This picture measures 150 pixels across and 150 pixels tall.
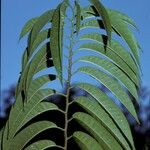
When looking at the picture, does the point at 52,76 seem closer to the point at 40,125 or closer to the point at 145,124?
the point at 40,125

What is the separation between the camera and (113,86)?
1.54 m

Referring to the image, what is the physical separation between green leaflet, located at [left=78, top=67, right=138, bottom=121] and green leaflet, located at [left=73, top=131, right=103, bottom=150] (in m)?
0.15

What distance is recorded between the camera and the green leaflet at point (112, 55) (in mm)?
1562

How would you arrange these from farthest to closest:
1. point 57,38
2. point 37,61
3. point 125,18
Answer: point 125,18
point 37,61
point 57,38

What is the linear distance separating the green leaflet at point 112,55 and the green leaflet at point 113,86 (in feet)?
0.17

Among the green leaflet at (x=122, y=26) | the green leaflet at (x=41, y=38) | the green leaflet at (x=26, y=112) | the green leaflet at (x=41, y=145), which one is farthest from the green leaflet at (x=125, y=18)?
the green leaflet at (x=41, y=145)

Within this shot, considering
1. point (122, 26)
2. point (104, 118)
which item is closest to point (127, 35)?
point (122, 26)

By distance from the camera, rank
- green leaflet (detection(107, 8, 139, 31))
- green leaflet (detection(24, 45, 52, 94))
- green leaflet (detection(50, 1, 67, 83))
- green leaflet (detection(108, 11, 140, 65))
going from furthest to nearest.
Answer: green leaflet (detection(107, 8, 139, 31)) < green leaflet (detection(108, 11, 140, 65)) < green leaflet (detection(24, 45, 52, 94)) < green leaflet (detection(50, 1, 67, 83))

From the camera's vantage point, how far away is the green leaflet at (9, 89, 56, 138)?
1.56 metres

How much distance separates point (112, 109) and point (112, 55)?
181mm

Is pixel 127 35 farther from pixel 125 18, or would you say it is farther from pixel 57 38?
pixel 57 38

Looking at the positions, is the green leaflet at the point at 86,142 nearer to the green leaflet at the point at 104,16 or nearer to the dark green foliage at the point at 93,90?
the dark green foliage at the point at 93,90

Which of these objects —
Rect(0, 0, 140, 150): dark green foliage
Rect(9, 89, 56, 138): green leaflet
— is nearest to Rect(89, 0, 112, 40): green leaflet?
Rect(0, 0, 140, 150): dark green foliage

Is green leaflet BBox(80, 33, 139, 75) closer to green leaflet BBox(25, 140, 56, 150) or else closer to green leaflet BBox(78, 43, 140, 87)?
green leaflet BBox(78, 43, 140, 87)
